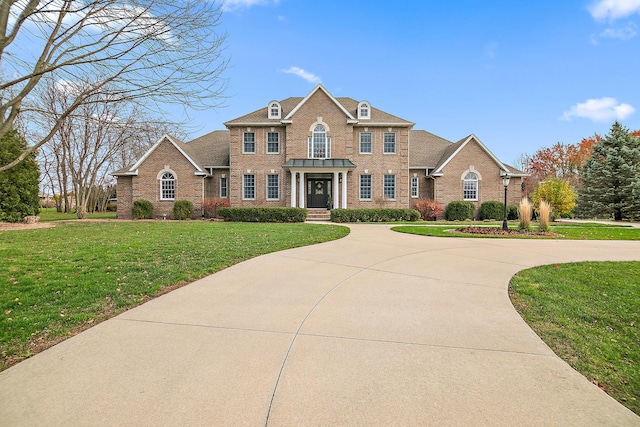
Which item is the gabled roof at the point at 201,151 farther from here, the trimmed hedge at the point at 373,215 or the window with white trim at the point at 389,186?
the window with white trim at the point at 389,186

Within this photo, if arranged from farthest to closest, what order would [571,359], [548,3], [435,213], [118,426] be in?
[435,213] < [548,3] < [571,359] < [118,426]

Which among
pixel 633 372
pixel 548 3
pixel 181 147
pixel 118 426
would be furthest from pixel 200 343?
pixel 181 147

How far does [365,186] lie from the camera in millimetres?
25938

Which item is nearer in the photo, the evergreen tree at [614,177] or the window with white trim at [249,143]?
the window with white trim at [249,143]

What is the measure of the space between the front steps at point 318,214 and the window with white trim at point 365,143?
581cm

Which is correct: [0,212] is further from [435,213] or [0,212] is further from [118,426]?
[435,213]

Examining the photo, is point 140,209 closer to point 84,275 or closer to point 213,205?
point 213,205

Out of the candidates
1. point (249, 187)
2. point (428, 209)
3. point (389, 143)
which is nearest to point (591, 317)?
point (428, 209)

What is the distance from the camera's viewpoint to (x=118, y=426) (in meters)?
2.24

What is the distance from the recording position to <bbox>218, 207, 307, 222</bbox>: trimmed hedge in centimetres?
2095

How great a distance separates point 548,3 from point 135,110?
15084mm

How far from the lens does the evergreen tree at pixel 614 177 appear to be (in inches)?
1045

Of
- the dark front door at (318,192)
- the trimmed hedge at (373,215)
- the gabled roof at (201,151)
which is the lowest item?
the trimmed hedge at (373,215)

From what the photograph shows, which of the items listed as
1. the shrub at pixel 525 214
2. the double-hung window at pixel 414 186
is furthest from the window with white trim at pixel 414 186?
the shrub at pixel 525 214
